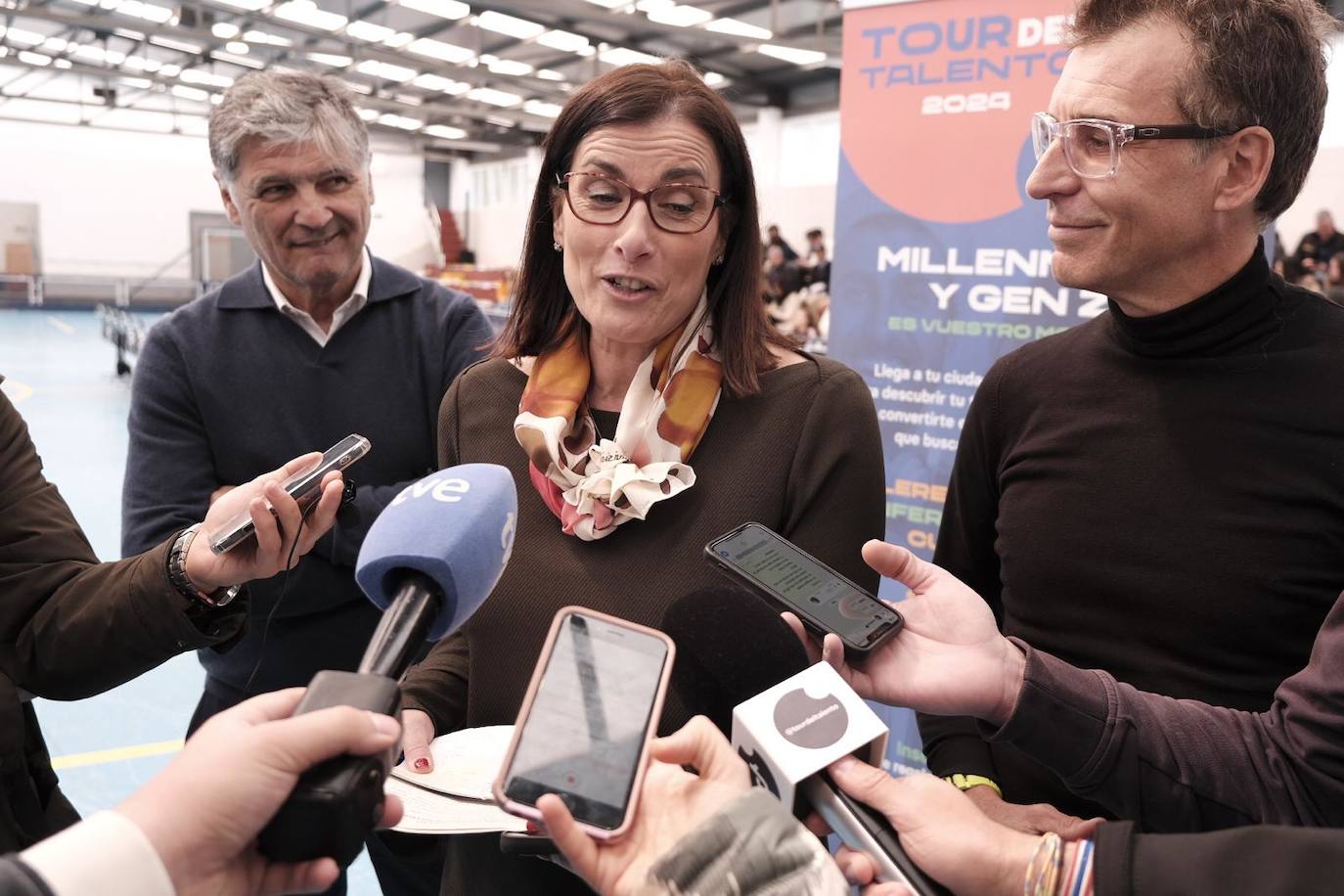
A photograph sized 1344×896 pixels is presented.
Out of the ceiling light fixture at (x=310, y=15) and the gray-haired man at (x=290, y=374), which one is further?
the ceiling light fixture at (x=310, y=15)

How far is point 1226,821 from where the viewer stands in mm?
1094

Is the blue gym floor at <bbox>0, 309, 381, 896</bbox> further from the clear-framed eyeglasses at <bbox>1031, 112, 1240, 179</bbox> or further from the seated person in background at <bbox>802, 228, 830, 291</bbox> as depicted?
the seated person in background at <bbox>802, 228, 830, 291</bbox>

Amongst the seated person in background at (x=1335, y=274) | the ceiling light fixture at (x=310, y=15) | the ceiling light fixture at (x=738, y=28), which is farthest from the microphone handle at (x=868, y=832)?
the ceiling light fixture at (x=310, y=15)

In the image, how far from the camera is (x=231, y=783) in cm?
71

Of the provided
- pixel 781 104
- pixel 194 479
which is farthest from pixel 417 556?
pixel 781 104

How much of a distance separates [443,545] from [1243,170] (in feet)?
3.83

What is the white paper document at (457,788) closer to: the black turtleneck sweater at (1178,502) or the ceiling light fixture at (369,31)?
the black turtleneck sweater at (1178,502)

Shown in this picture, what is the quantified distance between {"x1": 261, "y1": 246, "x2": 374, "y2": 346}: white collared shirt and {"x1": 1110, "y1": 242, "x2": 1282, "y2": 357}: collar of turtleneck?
1.52 meters

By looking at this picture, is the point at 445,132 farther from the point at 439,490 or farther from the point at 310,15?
the point at 439,490

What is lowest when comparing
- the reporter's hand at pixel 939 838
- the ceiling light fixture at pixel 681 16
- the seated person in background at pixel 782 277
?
the reporter's hand at pixel 939 838

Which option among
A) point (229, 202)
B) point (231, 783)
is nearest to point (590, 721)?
point (231, 783)

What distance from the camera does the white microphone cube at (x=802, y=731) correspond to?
840 millimetres

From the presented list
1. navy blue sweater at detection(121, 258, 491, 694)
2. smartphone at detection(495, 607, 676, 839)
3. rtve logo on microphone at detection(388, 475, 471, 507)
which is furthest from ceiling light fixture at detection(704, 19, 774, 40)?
smartphone at detection(495, 607, 676, 839)

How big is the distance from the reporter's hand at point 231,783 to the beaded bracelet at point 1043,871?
584 millimetres
